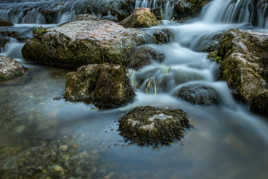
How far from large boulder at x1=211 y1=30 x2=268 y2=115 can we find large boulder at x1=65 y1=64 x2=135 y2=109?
1901 mm

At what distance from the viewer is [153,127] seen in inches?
101

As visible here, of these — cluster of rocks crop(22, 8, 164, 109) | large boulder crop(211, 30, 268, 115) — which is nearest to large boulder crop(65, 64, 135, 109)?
cluster of rocks crop(22, 8, 164, 109)

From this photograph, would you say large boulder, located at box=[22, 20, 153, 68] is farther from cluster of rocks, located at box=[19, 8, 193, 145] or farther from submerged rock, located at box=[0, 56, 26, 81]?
submerged rock, located at box=[0, 56, 26, 81]

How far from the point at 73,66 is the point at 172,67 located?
2652 millimetres

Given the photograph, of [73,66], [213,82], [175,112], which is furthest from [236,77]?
[73,66]

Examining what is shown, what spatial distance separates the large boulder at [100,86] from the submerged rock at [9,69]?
214 cm

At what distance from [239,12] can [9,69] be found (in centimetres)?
779

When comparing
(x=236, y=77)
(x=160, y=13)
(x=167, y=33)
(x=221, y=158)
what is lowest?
(x=221, y=158)

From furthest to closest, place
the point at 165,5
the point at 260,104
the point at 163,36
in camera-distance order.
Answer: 1. the point at 165,5
2. the point at 163,36
3. the point at 260,104

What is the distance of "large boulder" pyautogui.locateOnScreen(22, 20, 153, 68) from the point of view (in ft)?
16.6

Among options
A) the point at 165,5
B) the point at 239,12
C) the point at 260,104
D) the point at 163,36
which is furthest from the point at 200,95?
the point at 165,5

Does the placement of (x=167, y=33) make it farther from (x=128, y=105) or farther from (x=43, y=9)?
(x=43, y=9)

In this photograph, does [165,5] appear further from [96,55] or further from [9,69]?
[9,69]

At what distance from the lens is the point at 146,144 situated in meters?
2.57
